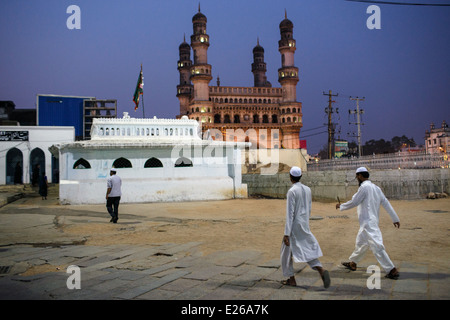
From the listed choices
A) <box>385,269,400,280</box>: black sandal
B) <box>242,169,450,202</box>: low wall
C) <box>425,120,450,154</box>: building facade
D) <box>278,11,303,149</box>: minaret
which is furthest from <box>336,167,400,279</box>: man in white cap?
<box>425,120,450,154</box>: building facade

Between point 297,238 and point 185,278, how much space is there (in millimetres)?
1588

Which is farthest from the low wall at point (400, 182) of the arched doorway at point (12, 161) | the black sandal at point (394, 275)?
the arched doorway at point (12, 161)

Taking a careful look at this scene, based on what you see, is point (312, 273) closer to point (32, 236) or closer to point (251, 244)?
point (251, 244)

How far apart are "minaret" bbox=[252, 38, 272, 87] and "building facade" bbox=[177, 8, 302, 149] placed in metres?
9.70

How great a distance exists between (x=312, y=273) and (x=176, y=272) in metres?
1.93

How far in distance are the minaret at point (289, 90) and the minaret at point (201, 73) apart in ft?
41.4

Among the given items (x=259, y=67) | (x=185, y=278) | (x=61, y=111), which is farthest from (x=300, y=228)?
(x=259, y=67)

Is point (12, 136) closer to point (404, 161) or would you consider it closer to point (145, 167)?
point (145, 167)

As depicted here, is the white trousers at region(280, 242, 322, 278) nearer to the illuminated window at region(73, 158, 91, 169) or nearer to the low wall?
the low wall

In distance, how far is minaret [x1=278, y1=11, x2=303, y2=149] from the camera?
5653 centimetres

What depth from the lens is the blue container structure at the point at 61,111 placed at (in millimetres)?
37250

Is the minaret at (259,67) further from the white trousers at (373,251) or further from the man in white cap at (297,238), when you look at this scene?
the man in white cap at (297,238)

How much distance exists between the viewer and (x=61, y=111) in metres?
38.4

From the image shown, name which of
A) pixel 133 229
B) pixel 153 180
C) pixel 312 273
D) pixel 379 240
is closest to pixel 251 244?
pixel 312 273
